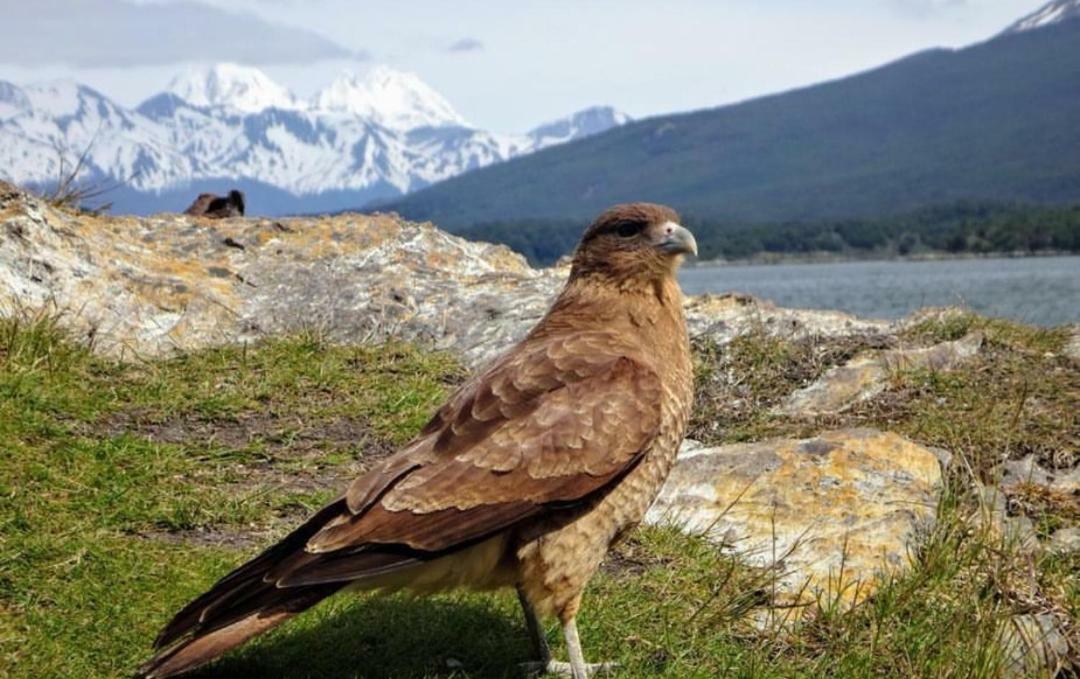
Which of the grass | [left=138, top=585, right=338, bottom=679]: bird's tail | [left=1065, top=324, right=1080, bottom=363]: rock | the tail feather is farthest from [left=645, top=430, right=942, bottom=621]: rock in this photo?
[left=1065, top=324, right=1080, bottom=363]: rock

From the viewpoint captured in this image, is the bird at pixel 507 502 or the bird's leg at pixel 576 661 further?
the bird's leg at pixel 576 661

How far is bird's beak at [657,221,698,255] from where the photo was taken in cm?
664

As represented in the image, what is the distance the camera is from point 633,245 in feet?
22.0

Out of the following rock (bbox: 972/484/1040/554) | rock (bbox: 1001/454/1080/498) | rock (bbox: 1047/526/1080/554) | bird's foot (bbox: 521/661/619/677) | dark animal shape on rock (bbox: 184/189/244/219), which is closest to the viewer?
bird's foot (bbox: 521/661/619/677)

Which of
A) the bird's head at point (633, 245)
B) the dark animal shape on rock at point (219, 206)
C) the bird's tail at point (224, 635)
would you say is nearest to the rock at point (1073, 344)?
the bird's head at point (633, 245)

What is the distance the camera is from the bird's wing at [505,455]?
17.2 ft

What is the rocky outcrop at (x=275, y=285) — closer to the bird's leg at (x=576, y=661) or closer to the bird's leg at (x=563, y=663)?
the bird's leg at (x=563, y=663)

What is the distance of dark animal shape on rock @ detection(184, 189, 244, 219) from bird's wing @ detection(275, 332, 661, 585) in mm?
8580

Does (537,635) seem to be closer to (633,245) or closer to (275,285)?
(633,245)

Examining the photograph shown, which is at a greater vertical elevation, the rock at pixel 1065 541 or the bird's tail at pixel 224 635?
the bird's tail at pixel 224 635

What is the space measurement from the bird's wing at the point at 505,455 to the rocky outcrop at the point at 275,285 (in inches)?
184

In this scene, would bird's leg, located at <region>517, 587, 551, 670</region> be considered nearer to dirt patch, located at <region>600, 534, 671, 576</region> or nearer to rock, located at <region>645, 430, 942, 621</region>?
dirt patch, located at <region>600, 534, 671, 576</region>

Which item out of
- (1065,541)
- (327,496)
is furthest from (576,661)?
(1065,541)

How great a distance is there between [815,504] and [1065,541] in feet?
5.44
